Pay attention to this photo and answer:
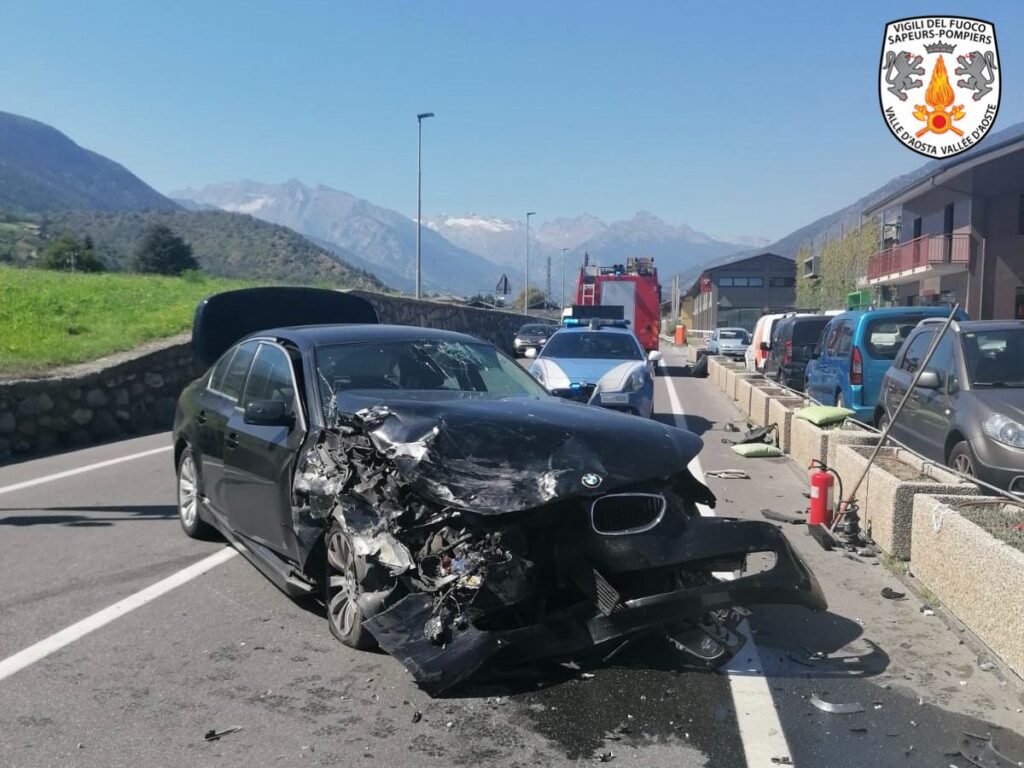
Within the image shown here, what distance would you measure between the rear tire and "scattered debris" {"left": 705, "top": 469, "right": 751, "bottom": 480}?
240 centimetres

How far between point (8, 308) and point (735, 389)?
13.7 m

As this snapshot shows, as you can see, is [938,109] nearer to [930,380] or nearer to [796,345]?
[930,380]

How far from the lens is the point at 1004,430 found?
7.49 meters

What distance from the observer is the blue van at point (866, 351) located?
1256cm

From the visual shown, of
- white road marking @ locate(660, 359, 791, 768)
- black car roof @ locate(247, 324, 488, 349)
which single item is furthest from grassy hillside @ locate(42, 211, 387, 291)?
white road marking @ locate(660, 359, 791, 768)

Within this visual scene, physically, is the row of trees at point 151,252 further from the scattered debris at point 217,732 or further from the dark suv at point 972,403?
the scattered debris at point 217,732

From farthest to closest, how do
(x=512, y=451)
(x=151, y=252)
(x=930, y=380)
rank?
(x=151, y=252) < (x=930, y=380) < (x=512, y=451)

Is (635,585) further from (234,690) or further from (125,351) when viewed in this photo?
(125,351)

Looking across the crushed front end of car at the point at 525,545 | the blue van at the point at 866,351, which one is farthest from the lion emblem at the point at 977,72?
the crushed front end of car at the point at 525,545

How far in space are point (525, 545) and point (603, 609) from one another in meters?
0.44

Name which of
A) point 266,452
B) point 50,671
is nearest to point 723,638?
point 266,452

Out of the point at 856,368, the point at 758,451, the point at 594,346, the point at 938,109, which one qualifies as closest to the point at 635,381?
the point at 758,451

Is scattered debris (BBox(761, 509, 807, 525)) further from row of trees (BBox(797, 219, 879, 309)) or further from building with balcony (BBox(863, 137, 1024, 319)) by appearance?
row of trees (BBox(797, 219, 879, 309))

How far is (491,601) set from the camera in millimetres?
4184
